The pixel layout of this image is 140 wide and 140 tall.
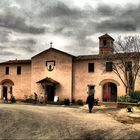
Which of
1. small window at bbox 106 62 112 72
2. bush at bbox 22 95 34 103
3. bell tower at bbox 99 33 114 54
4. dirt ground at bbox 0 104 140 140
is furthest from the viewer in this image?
bell tower at bbox 99 33 114 54

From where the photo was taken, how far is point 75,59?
39406mm

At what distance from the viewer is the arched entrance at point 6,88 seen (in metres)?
44.4

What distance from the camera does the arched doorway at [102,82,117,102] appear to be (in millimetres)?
37469

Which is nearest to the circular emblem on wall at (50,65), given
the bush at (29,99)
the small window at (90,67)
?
the bush at (29,99)

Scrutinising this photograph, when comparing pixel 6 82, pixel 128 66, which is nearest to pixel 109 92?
pixel 128 66

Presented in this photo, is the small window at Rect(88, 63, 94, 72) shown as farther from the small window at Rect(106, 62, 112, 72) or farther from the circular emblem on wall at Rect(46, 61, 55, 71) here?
the circular emblem on wall at Rect(46, 61, 55, 71)

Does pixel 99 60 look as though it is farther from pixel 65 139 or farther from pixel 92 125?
pixel 65 139

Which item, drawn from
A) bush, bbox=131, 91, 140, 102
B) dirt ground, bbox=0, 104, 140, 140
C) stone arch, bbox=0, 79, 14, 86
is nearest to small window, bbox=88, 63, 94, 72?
bush, bbox=131, 91, 140, 102

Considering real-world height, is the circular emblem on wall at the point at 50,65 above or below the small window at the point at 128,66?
above

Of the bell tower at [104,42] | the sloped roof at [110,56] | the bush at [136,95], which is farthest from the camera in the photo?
the bell tower at [104,42]

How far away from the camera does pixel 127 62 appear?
35.1 m

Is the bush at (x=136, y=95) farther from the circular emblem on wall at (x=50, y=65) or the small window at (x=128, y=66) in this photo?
the circular emblem on wall at (x=50, y=65)

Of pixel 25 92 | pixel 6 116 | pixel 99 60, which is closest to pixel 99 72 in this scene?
pixel 99 60

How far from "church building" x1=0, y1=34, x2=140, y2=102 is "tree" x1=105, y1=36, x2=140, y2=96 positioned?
952 millimetres
